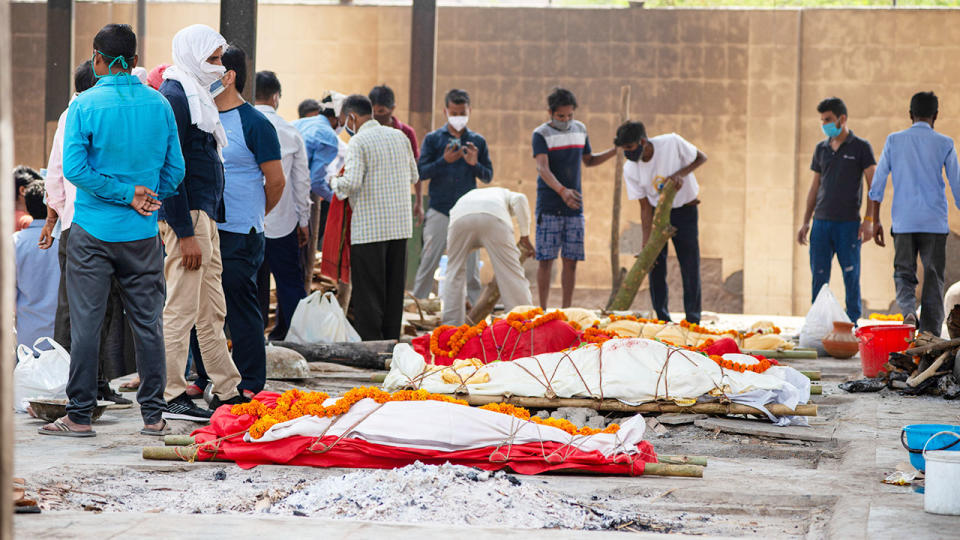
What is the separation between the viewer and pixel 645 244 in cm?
1136

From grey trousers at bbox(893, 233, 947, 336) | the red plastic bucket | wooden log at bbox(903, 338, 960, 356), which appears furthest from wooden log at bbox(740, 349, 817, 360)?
wooden log at bbox(903, 338, 960, 356)

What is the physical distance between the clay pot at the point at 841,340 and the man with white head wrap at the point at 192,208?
5638 mm

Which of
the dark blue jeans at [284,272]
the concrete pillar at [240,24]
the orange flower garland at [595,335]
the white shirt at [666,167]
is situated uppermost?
the concrete pillar at [240,24]

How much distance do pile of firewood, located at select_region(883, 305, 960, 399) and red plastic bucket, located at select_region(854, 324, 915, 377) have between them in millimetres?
235

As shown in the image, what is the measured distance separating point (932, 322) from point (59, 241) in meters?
6.61

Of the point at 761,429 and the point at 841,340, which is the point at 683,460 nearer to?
the point at 761,429

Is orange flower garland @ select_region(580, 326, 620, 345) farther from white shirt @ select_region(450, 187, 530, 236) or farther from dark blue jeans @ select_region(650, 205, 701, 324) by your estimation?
dark blue jeans @ select_region(650, 205, 701, 324)

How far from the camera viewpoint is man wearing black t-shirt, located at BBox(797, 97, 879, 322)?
1088 centimetres

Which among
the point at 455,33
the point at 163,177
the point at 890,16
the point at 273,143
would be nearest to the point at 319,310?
the point at 273,143

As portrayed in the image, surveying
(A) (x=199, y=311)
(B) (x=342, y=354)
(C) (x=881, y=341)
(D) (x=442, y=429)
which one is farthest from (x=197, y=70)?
(C) (x=881, y=341)

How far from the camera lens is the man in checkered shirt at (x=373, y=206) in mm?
9047

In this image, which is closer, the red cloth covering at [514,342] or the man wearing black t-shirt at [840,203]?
the red cloth covering at [514,342]

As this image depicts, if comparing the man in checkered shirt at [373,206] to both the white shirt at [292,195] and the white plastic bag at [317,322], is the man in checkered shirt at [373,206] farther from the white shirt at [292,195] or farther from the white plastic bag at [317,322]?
the white shirt at [292,195]

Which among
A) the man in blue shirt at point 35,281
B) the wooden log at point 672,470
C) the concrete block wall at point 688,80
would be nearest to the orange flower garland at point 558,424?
the wooden log at point 672,470
